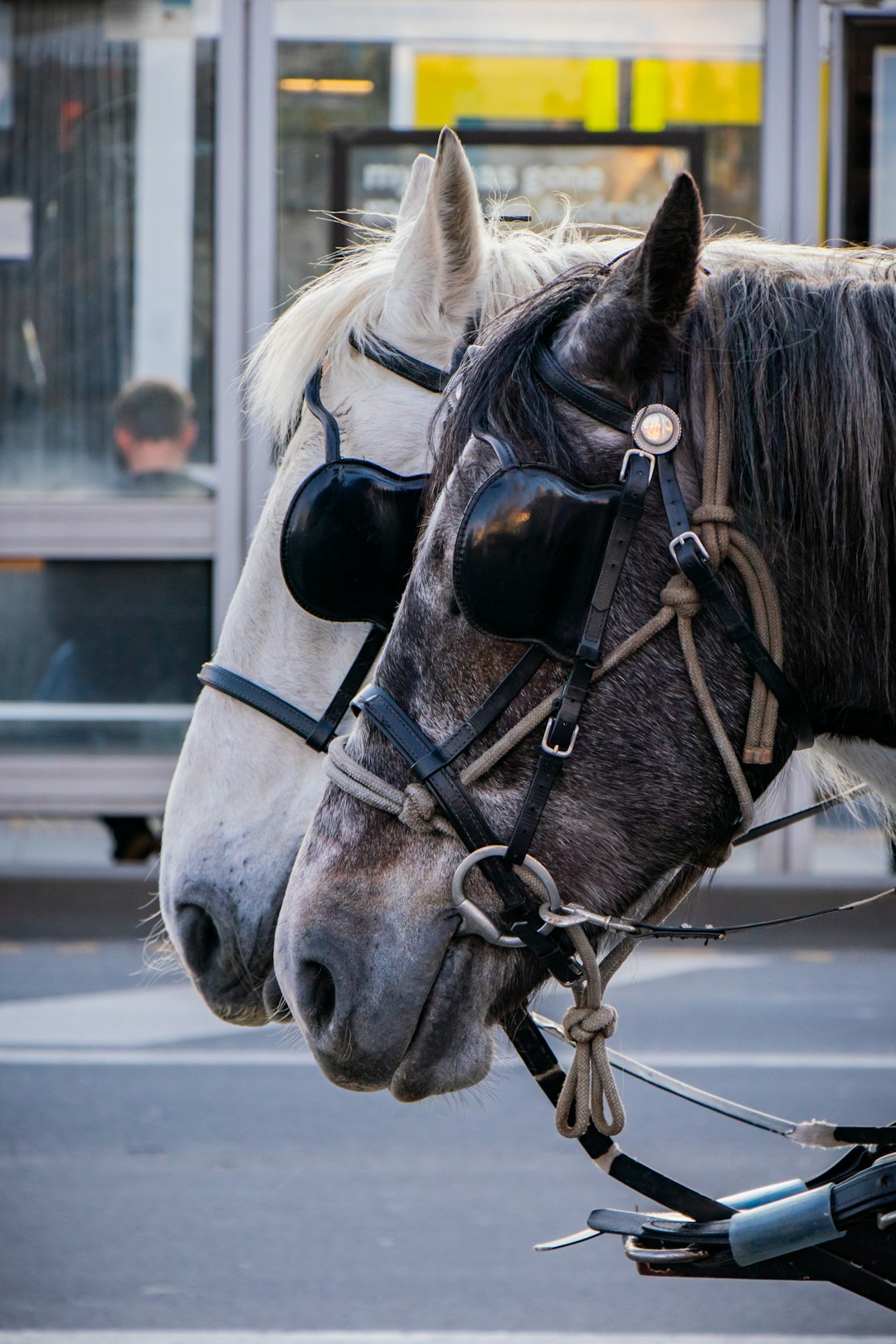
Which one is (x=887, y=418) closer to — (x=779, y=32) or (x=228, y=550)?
(x=228, y=550)

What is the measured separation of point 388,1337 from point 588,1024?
198 centimetres

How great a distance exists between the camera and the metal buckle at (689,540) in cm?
137

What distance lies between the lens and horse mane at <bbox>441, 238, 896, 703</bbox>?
1414mm

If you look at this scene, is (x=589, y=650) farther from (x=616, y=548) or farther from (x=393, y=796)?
(x=393, y=796)

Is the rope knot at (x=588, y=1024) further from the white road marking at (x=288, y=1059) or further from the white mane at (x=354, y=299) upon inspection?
the white road marking at (x=288, y=1059)

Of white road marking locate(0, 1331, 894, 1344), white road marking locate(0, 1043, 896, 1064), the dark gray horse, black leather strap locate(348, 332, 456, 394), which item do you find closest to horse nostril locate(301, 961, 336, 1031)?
the dark gray horse

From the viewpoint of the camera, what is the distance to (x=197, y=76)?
718cm

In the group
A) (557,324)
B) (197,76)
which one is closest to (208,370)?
(197,76)

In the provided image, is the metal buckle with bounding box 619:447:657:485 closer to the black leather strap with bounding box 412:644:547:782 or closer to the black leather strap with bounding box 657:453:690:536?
the black leather strap with bounding box 657:453:690:536

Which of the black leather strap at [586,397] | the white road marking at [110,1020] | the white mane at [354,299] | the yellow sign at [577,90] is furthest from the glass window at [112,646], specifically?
the black leather strap at [586,397]

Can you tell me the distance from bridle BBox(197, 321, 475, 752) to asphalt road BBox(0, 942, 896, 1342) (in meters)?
0.66

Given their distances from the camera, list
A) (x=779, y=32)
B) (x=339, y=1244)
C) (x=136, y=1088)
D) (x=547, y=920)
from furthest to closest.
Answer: (x=779, y=32) → (x=136, y=1088) → (x=339, y=1244) → (x=547, y=920)

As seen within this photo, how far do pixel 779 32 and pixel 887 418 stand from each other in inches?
254

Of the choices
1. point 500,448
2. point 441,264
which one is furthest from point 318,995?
point 441,264
